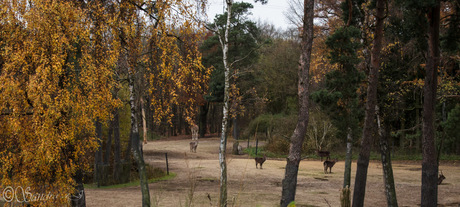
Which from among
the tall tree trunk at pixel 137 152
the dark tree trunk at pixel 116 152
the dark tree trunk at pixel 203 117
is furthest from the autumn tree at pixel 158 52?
the dark tree trunk at pixel 203 117

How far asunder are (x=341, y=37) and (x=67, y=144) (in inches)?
317

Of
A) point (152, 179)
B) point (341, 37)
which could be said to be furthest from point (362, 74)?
point (152, 179)

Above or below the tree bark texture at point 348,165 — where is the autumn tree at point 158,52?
above

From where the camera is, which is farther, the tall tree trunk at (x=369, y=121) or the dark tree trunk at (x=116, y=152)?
the dark tree trunk at (x=116, y=152)

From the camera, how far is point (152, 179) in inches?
778

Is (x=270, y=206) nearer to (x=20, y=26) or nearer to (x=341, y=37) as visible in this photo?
(x=341, y=37)

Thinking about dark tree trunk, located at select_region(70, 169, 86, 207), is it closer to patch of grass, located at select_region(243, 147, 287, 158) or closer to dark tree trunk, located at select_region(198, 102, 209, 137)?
patch of grass, located at select_region(243, 147, 287, 158)

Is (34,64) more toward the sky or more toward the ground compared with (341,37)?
more toward the ground

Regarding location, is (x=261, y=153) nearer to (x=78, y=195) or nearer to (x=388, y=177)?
(x=388, y=177)

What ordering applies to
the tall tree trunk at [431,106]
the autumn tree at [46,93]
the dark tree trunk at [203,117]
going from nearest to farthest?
the autumn tree at [46,93] < the tall tree trunk at [431,106] < the dark tree trunk at [203,117]

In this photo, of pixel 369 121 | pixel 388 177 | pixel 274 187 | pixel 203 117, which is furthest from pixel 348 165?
pixel 203 117

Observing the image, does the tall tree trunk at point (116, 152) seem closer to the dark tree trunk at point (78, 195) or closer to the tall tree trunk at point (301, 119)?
the dark tree trunk at point (78, 195)

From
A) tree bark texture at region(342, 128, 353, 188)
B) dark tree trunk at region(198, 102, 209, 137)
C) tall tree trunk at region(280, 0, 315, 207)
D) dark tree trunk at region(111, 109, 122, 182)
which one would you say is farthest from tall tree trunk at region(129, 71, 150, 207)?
dark tree trunk at region(198, 102, 209, 137)

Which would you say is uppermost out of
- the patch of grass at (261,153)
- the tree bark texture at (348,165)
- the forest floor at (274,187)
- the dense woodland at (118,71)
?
the dense woodland at (118,71)
